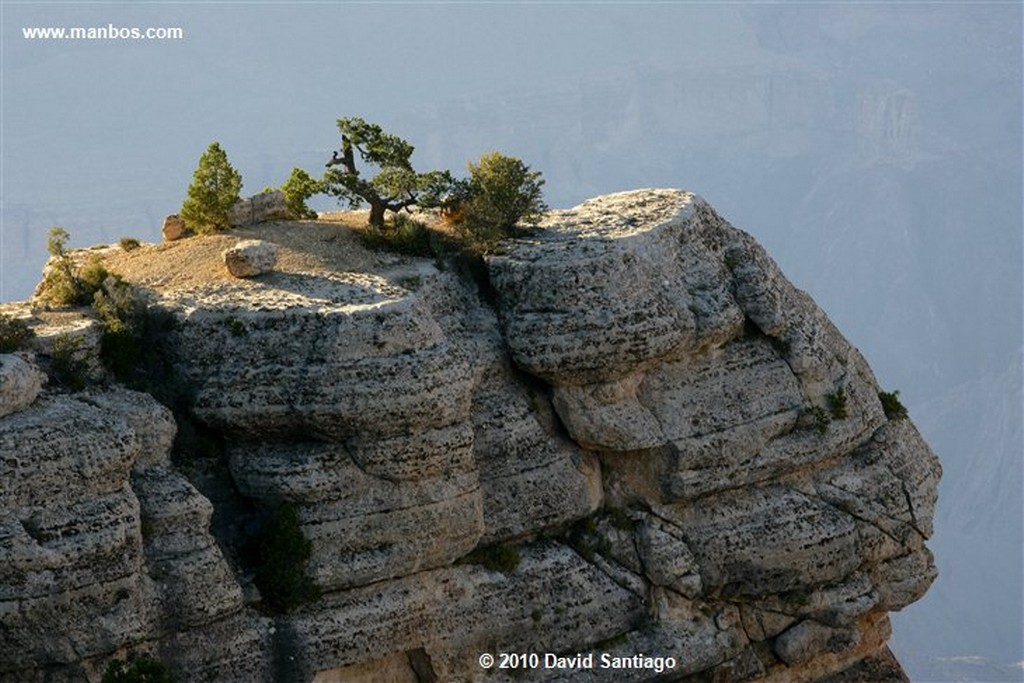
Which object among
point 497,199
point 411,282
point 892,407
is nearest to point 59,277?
point 411,282

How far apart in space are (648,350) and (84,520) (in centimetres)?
1733

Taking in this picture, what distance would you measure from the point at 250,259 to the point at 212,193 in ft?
19.7

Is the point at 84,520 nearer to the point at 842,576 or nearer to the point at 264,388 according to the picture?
the point at 264,388

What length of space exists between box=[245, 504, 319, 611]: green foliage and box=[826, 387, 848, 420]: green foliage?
57.9ft

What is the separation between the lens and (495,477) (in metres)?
53.8

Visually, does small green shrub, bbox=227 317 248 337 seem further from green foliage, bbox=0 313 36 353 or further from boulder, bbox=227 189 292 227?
boulder, bbox=227 189 292 227

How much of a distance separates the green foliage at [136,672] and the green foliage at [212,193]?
16.1 m

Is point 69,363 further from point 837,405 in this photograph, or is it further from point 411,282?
point 837,405

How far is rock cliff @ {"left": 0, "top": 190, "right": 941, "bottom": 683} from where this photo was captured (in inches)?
1838

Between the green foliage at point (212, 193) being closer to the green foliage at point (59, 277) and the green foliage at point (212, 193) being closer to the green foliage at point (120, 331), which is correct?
the green foliage at point (59, 277)

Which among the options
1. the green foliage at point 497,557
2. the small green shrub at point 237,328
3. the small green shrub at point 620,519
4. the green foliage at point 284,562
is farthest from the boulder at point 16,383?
the small green shrub at point 620,519

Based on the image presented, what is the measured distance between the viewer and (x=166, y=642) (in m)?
47.8

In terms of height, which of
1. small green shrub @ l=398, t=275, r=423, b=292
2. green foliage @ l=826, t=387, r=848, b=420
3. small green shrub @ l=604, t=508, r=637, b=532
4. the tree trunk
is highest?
the tree trunk

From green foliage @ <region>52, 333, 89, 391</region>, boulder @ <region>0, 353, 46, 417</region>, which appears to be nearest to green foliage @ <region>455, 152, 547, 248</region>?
green foliage @ <region>52, 333, 89, 391</region>
